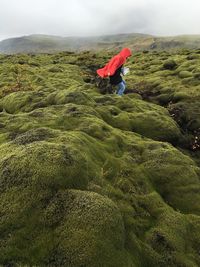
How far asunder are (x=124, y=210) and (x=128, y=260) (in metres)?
2.15

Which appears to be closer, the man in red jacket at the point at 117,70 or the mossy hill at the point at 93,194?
the mossy hill at the point at 93,194

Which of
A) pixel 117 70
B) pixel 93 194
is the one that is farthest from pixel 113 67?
pixel 93 194

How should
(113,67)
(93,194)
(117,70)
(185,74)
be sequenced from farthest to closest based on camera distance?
(185,74), (117,70), (113,67), (93,194)

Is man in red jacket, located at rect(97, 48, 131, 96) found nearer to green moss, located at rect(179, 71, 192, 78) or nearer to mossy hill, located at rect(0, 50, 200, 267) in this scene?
mossy hill, located at rect(0, 50, 200, 267)

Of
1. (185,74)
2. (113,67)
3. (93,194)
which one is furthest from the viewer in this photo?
(185,74)

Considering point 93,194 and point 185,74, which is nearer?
point 93,194

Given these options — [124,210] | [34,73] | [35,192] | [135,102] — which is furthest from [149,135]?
[34,73]

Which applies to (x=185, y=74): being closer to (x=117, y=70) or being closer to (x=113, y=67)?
(x=117, y=70)

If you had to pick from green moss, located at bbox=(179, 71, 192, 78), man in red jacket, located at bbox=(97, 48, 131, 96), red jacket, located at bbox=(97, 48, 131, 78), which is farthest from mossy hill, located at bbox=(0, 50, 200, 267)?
green moss, located at bbox=(179, 71, 192, 78)

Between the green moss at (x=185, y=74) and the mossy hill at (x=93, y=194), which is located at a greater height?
the mossy hill at (x=93, y=194)

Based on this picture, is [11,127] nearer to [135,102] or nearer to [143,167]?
[143,167]

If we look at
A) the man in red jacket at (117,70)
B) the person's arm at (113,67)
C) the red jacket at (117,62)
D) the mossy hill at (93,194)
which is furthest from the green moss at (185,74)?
the mossy hill at (93,194)

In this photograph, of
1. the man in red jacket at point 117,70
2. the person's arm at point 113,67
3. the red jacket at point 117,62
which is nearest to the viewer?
the red jacket at point 117,62

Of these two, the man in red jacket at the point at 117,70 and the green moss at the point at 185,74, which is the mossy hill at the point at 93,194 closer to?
the man in red jacket at the point at 117,70
